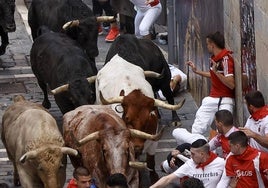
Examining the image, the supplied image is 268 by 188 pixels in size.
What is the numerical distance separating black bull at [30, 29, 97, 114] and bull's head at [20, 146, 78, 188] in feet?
9.81

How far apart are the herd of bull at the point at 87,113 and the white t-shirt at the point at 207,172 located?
743mm

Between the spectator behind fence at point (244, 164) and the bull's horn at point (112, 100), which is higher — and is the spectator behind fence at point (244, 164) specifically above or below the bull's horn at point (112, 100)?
above

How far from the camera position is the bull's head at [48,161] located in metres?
12.8

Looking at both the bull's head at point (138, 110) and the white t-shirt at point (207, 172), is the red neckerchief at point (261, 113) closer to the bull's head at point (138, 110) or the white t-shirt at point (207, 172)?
the white t-shirt at point (207, 172)

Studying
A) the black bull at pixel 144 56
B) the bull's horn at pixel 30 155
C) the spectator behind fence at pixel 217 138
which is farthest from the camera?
the black bull at pixel 144 56

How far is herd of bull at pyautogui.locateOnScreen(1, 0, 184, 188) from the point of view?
42.9ft

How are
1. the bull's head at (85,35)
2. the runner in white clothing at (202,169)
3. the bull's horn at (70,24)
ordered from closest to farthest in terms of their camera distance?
the runner in white clothing at (202,169) → the bull's horn at (70,24) → the bull's head at (85,35)

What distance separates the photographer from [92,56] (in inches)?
760

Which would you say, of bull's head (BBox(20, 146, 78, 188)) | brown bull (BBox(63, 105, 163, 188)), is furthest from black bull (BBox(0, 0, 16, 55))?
bull's head (BBox(20, 146, 78, 188))

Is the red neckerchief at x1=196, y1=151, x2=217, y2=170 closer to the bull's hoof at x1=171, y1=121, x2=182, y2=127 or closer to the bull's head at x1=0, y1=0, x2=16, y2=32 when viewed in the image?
the bull's hoof at x1=171, y1=121, x2=182, y2=127

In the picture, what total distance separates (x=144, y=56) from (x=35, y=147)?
4.65m

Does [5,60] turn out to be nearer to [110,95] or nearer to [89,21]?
[89,21]

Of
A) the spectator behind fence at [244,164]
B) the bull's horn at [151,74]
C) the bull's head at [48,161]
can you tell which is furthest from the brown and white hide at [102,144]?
the bull's horn at [151,74]

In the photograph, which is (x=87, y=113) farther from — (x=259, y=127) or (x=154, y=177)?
(x=259, y=127)
